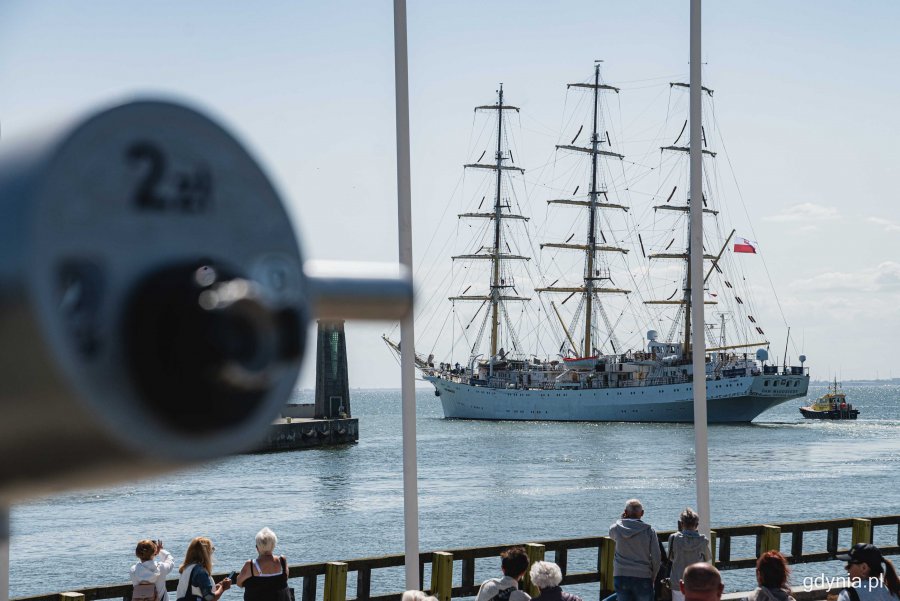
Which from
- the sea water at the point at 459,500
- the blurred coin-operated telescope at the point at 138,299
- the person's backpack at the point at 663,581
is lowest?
the sea water at the point at 459,500

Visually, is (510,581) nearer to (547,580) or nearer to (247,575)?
(547,580)

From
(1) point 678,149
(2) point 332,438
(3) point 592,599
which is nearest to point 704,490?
(3) point 592,599

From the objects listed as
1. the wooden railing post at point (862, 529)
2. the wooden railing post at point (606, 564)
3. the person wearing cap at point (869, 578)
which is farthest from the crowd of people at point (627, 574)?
the wooden railing post at point (862, 529)

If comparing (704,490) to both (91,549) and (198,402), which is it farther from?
(91,549)

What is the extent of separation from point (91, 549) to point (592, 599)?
64.6 ft

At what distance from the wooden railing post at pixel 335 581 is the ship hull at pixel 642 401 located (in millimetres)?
90817

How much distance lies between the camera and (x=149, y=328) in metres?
0.60

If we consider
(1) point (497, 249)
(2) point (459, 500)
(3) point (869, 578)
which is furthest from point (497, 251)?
(3) point (869, 578)

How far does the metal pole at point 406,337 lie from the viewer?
33.3ft

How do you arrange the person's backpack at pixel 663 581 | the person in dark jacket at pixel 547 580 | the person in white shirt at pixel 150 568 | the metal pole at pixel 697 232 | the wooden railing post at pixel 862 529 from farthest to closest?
the wooden railing post at pixel 862 529, the metal pole at pixel 697 232, the person's backpack at pixel 663 581, the person in white shirt at pixel 150 568, the person in dark jacket at pixel 547 580

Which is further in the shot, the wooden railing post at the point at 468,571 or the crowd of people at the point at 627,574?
the wooden railing post at the point at 468,571

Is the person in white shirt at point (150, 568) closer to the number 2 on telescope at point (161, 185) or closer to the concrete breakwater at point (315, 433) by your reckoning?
the number 2 on telescope at point (161, 185)

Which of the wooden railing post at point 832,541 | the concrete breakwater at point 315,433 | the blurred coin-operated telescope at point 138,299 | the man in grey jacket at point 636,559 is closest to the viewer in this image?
the blurred coin-operated telescope at point 138,299

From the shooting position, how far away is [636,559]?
32.4 feet
